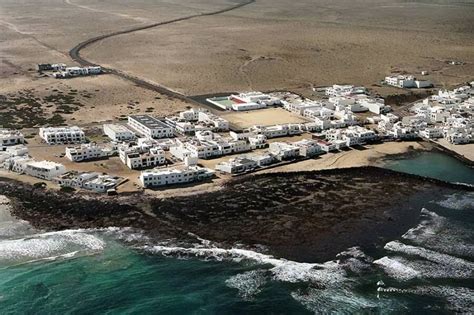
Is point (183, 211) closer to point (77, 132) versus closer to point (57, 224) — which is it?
point (57, 224)

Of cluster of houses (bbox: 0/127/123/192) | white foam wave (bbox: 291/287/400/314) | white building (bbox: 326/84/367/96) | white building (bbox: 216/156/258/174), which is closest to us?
white foam wave (bbox: 291/287/400/314)

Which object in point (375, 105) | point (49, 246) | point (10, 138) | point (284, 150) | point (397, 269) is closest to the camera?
point (397, 269)

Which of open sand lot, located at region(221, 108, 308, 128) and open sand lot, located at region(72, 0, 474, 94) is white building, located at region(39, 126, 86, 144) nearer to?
open sand lot, located at region(221, 108, 308, 128)

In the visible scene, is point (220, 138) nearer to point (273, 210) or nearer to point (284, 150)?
point (284, 150)

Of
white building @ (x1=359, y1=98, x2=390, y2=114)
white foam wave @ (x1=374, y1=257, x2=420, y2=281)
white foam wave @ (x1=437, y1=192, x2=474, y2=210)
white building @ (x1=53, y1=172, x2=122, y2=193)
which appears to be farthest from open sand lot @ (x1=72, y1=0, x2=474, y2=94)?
white foam wave @ (x1=374, y1=257, x2=420, y2=281)

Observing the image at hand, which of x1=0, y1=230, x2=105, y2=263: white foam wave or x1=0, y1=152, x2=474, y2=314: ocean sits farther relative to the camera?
x1=0, y1=230, x2=105, y2=263: white foam wave

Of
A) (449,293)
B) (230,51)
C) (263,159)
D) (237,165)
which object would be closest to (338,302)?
(449,293)

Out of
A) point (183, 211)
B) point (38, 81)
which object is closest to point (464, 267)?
point (183, 211)
